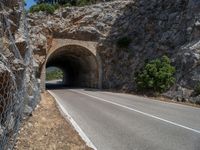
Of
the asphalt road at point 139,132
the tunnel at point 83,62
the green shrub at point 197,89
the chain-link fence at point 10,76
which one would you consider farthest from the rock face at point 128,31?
the chain-link fence at point 10,76

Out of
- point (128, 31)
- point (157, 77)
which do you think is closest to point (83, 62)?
point (128, 31)

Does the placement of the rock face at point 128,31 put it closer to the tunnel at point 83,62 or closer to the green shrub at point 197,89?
the tunnel at point 83,62

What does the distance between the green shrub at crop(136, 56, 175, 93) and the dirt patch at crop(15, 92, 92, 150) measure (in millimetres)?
→ 14519

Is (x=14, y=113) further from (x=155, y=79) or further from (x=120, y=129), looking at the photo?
(x=155, y=79)

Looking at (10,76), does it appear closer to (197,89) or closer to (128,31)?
(197,89)

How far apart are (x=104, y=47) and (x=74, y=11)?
6.09 metres

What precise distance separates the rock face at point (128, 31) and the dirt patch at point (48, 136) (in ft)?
54.5

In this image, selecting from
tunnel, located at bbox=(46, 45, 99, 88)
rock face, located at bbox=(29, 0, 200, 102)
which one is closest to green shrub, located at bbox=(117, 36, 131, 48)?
rock face, located at bbox=(29, 0, 200, 102)

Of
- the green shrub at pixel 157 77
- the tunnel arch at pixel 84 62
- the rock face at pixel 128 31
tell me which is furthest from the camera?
the tunnel arch at pixel 84 62

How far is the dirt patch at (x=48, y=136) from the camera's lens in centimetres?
780

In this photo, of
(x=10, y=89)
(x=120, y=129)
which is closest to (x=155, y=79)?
(x=120, y=129)

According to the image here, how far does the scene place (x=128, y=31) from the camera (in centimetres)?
3709

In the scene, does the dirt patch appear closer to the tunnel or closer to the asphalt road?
the asphalt road

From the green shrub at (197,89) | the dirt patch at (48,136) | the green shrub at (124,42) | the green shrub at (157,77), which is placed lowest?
the dirt patch at (48,136)
